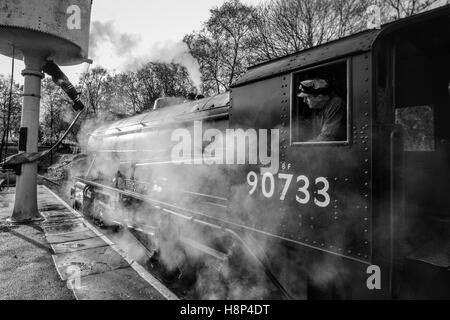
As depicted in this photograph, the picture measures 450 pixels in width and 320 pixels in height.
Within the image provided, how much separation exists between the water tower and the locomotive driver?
744 cm

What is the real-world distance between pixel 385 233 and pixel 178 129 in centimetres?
493

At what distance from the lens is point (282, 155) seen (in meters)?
3.20

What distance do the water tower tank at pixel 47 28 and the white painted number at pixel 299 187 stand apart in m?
7.16

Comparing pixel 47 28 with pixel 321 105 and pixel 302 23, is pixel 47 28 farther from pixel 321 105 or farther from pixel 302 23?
pixel 302 23

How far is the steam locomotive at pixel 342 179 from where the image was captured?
95.9 inches

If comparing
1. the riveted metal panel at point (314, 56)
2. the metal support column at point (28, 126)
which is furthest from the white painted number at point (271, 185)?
the metal support column at point (28, 126)

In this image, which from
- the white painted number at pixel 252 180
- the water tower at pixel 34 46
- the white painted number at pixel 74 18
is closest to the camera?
the white painted number at pixel 252 180

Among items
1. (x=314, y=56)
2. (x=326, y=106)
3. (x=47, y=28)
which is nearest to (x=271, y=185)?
(x=326, y=106)

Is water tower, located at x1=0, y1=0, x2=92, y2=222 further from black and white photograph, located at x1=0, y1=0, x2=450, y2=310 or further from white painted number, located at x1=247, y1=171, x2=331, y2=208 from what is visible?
white painted number, located at x1=247, y1=171, x2=331, y2=208

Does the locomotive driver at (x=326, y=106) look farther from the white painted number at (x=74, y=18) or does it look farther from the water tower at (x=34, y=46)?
the white painted number at (x=74, y=18)

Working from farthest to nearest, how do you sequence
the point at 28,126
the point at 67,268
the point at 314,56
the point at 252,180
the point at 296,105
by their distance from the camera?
1. the point at 28,126
2. the point at 67,268
3. the point at 252,180
4. the point at 296,105
5. the point at 314,56

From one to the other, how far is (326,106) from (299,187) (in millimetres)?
851

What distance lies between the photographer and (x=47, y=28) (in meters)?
7.48
